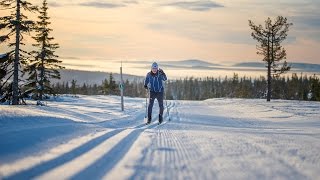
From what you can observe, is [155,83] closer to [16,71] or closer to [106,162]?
[106,162]

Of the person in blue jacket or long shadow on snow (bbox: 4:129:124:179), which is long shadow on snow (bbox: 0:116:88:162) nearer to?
long shadow on snow (bbox: 4:129:124:179)

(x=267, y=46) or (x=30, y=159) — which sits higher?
(x=267, y=46)

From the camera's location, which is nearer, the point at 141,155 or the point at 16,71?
the point at 141,155

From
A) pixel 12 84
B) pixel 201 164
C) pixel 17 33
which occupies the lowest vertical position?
pixel 201 164

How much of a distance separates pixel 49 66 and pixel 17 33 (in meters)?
18.4

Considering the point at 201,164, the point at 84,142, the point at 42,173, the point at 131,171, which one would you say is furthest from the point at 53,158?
the point at 201,164

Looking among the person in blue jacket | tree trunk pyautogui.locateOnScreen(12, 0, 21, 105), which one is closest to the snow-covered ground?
the person in blue jacket

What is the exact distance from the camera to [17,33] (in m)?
23.8

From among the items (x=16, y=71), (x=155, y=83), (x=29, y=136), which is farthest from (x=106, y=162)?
(x=16, y=71)

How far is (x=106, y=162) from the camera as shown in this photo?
242 inches

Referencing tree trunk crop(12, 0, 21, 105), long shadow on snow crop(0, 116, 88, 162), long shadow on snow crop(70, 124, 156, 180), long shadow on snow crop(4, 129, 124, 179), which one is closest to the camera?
long shadow on snow crop(4, 129, 124, 179)

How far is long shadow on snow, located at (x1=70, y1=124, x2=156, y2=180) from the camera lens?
5.27m

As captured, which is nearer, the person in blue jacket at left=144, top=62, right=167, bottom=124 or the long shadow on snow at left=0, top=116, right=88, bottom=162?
the long shadow on snow at left=0, top=116, right=88, bottom=162

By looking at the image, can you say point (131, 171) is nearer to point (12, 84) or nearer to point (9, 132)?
point (9, 132)
